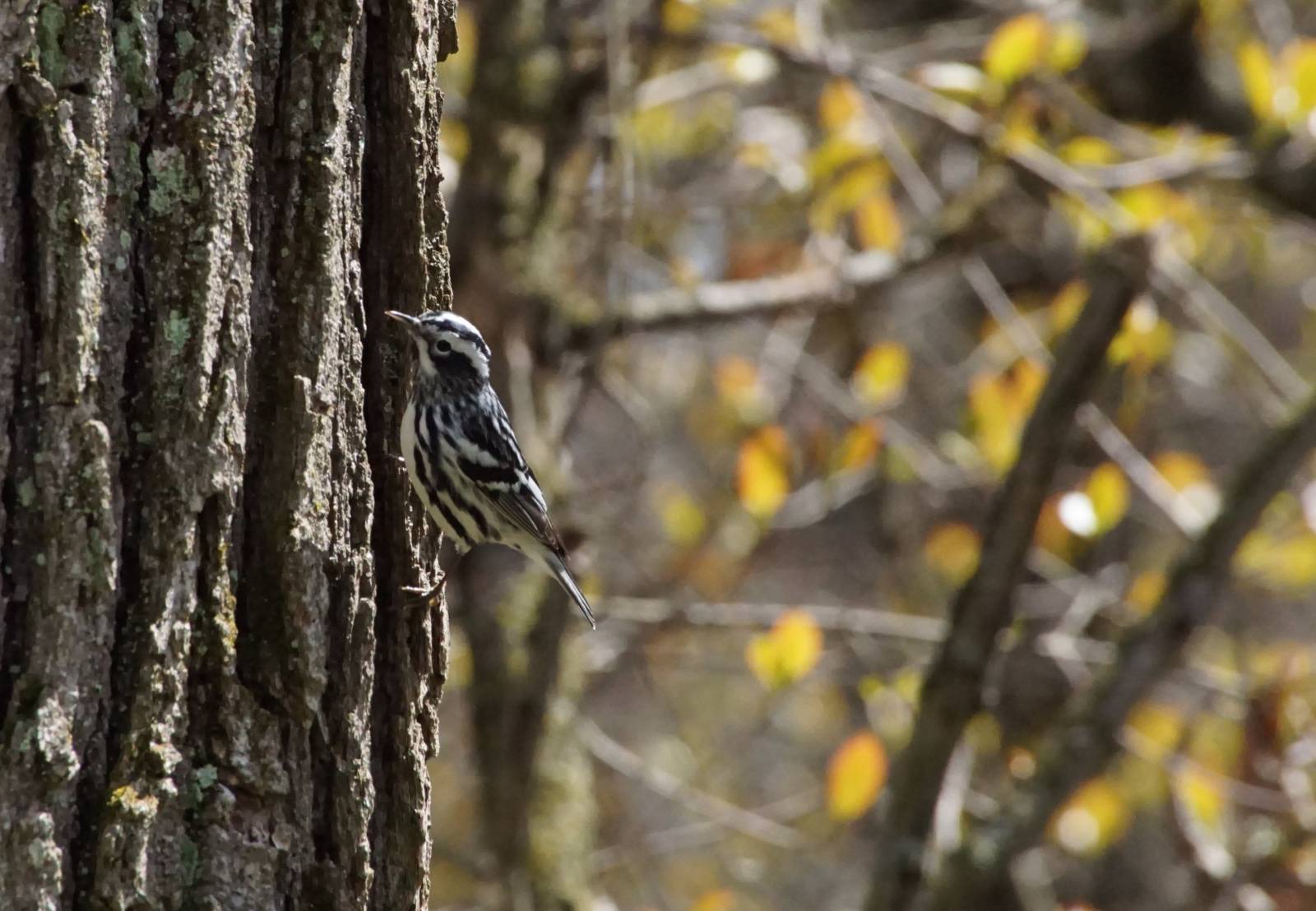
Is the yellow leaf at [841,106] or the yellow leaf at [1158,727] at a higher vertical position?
the yellow leaf at [841,106]

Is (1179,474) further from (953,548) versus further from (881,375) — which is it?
(881,375)

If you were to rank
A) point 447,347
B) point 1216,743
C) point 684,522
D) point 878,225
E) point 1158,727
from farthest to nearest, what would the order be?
point 1216,743 < point 1158,727 < point 684,522 < point 878,225 < point 447,347

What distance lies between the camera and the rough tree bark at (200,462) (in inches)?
77.2

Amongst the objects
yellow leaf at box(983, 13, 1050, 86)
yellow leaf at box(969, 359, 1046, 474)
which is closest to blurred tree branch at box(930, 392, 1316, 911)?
yellow leaf at box(969, 359, 1046, 474)

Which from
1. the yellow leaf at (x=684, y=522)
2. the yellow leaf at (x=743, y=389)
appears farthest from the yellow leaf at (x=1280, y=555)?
the yellow leaf at (x=684, y=522)

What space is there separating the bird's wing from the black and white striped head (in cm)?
12

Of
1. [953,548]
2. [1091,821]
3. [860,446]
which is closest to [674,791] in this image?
[860,446]

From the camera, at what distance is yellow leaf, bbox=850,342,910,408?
5.81m

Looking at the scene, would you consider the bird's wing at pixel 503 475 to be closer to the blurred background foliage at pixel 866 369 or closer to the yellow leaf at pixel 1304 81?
the blurred background foliage at pixel 866 369

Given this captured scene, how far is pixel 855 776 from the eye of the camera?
506cm

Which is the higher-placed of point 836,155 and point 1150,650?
point 836,155

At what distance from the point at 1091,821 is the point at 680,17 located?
3.17 m

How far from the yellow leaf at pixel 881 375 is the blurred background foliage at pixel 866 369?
0.02 meters

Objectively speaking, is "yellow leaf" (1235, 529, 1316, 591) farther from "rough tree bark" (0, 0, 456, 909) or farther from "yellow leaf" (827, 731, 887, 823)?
"rough tree bark" (0, 0, 456, 909)
